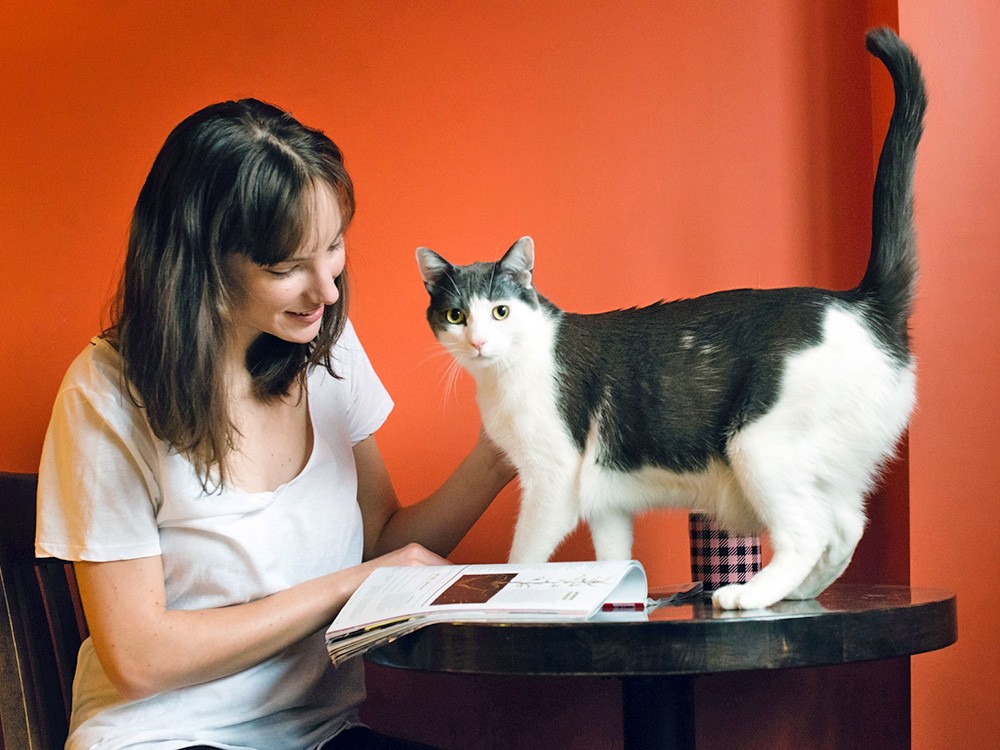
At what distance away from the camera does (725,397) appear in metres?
1.03

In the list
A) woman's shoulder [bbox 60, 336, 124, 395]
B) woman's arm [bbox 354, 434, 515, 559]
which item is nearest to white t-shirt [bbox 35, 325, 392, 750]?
woman's shoulder [bbox 60, 336, 124, 395]

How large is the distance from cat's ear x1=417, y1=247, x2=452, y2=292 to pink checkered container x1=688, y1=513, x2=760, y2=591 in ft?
1.62

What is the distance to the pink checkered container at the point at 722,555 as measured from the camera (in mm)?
1323

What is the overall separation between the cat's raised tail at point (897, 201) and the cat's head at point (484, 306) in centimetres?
41

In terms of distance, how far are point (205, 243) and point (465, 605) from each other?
51cm

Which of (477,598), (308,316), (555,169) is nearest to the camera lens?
(477,598)

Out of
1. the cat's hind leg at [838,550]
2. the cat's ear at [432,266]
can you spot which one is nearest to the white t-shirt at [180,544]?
the cat's ear at [432,266]

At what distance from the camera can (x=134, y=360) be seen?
108 cm

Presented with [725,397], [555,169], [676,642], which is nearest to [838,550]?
[725,397]

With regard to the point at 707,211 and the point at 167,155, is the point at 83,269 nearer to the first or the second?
→ the point at 167,155

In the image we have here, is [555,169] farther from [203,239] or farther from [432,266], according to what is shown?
[203,239]

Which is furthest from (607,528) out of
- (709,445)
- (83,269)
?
(83,269)

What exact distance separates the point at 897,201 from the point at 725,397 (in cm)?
29

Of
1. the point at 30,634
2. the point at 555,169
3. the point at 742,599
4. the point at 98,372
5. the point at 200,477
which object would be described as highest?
the point at 555,169
